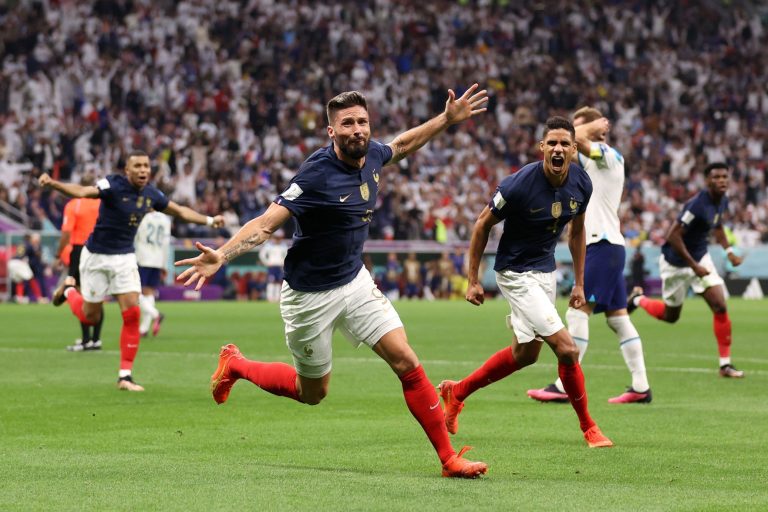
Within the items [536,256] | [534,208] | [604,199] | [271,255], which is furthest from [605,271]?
[271,255]

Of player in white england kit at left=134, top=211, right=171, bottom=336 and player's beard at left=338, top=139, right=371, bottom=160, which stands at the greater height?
player's beard at left=338, top=139, right=371, bottom=160

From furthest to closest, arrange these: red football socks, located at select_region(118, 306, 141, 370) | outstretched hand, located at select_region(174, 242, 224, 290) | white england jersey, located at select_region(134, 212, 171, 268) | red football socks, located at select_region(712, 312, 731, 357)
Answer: white england jersey, located at select_region(134, 212, 171, 268) → red football socks, located at select_region(712, 312, 731, 357) → red football socks, located at select_region(118, 306, 141, 370) → outstretched hand, located at select_region(174, 242, 224, 290)

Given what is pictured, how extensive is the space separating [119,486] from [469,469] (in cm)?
192

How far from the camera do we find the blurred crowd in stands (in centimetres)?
3703

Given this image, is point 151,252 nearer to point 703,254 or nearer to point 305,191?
point 703,254

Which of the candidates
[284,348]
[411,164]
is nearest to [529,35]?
[411,164]

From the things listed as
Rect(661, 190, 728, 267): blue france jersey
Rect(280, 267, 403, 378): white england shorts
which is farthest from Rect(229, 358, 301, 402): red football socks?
Rect(661, 190, 728, 267): blue france jersey

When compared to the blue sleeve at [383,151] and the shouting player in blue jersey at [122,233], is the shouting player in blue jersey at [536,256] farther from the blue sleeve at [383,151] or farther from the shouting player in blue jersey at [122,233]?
the shouting player in blue jersey at [122,233]

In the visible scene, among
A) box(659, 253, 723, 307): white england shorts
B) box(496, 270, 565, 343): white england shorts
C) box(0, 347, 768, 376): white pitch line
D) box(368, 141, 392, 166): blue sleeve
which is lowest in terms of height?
box(0, 347, 768, 376): white pitch line

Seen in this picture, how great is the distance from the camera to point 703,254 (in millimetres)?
15141

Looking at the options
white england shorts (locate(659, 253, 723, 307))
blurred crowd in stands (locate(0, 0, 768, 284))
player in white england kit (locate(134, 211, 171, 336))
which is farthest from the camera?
blurred crowd in stands (locate(0, 0, 768, 284))

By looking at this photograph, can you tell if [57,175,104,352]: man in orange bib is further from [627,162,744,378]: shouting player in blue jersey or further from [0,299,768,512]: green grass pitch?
[627,162,744,378]: shouting player in blue jersey

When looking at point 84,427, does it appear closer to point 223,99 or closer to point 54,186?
point 54,186

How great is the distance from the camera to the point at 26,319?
83.1 feet
